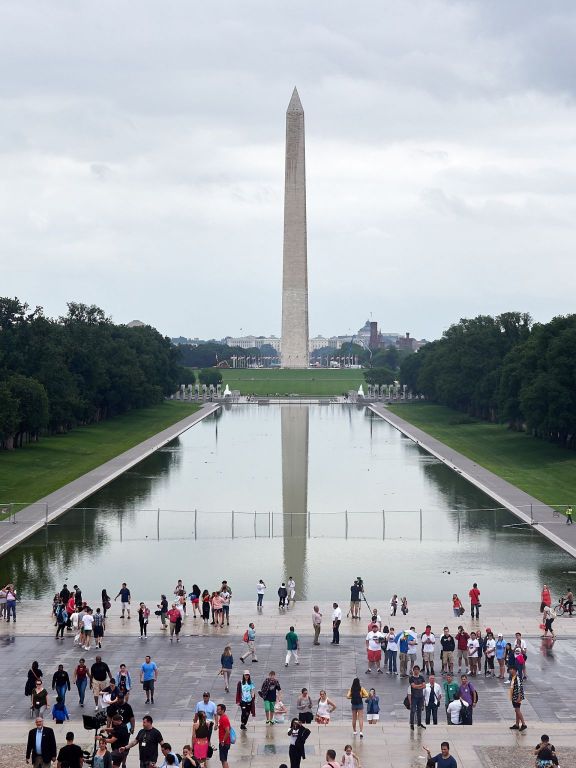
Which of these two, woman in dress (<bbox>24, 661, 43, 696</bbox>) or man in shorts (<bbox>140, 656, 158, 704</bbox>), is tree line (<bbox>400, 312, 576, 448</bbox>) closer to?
man in shorts (<bbox>140, 656, 158, 704</bbox>)

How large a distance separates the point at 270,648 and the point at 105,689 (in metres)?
5.41

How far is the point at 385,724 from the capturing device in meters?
18.3

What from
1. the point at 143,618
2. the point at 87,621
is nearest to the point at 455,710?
the point at 143,618

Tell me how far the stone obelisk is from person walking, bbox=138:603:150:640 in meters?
113

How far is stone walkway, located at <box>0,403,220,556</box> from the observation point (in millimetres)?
37031

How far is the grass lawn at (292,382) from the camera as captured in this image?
144m

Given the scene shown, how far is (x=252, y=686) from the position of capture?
1828cm

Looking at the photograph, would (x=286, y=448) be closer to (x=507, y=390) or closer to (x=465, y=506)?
(x=507, y=390)

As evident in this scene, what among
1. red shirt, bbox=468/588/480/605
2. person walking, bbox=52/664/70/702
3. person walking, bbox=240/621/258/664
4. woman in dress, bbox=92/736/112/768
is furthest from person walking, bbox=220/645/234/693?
red shirt, bbox=468/588/480/605

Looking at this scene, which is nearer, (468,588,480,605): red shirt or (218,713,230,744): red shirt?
(218,713,230,744): red shirt

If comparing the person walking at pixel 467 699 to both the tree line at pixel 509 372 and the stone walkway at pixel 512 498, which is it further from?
the tree line at pixel 509 372

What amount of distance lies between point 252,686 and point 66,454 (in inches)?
1872

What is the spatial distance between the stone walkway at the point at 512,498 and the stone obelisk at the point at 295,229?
2638 inches

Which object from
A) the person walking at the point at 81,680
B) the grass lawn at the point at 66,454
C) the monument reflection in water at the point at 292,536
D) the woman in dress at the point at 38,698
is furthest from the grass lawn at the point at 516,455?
the woman in dress at the point at 38,698
